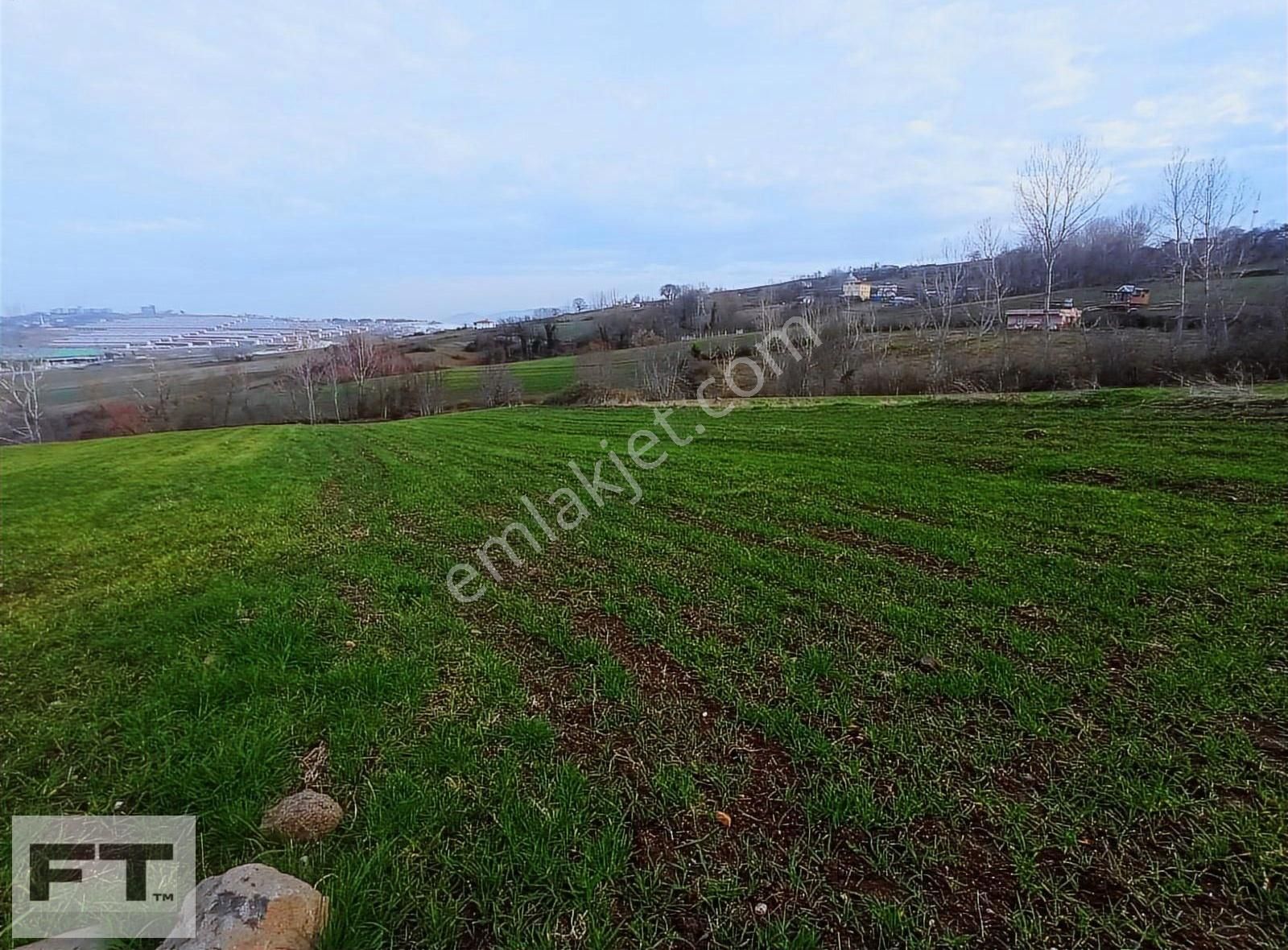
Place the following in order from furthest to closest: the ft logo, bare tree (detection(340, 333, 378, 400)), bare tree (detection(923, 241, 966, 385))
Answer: bare tree (detection(340, 333, 378, 400)) → bare tree (detection(923, 241, 966, 385)) → the ft logo

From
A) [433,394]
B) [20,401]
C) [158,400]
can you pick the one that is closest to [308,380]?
[158,400]

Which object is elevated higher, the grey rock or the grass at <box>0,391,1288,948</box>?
the grey rock

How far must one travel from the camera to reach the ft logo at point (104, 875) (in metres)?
1.81

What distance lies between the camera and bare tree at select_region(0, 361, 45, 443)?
111 ft

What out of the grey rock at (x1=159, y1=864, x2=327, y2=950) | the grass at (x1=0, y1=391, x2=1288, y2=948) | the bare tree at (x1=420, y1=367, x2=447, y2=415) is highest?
the bare tree at (x1=420, y1=367, x2=447, y2=415)

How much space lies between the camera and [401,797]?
91.0 inches

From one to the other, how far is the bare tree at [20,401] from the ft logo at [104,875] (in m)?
47.5

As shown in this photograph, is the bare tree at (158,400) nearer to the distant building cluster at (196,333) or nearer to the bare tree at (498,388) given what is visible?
the distant building cluster at (196,333)

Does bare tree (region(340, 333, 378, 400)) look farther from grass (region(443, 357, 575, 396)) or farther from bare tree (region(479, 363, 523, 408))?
bare tree (region(479, 363, 523, 408))

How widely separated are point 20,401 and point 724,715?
49018 mm

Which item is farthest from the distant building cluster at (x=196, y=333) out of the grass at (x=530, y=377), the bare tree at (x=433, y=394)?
the bare tree at (x=433, y=394)

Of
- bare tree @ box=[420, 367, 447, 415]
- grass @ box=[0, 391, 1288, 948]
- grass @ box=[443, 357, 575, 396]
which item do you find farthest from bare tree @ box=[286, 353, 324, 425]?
grass @ box=[0, 391, 1288, 948]

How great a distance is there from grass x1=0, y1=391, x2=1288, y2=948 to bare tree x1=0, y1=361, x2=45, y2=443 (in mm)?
41312

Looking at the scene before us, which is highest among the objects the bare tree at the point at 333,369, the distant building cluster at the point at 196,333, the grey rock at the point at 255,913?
the distant building cluster at the point at 196,333
